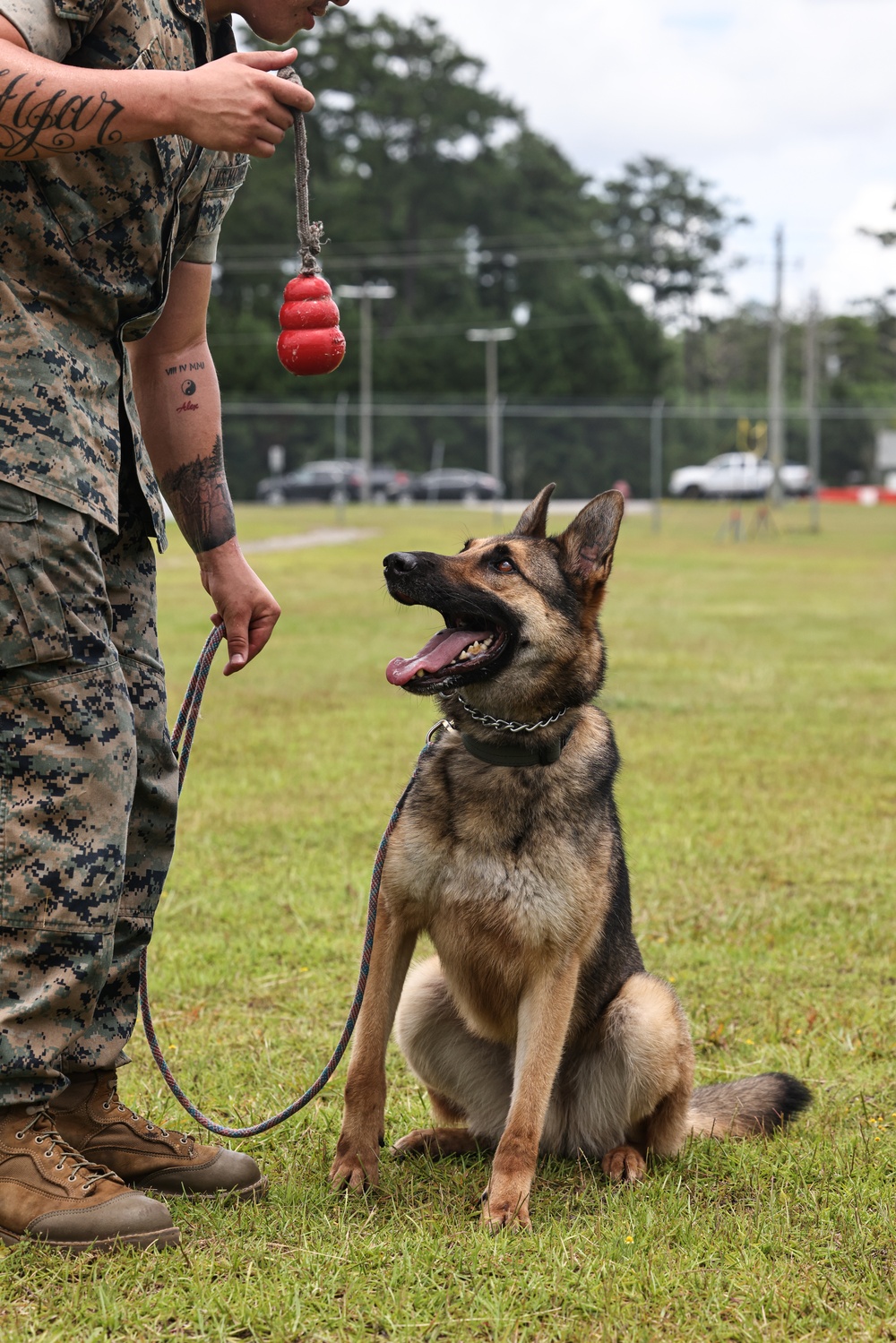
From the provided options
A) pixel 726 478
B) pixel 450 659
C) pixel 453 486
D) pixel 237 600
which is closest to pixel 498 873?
pixel 450 659

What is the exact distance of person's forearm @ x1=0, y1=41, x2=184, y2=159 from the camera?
7.05ft

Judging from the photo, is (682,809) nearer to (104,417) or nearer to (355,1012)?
(355,1012)

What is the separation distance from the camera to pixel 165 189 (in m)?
2.52

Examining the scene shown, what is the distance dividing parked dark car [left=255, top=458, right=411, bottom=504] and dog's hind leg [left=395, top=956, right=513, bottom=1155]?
3460cm

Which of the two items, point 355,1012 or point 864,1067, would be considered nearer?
point 355,1012

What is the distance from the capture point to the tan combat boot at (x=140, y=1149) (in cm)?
275

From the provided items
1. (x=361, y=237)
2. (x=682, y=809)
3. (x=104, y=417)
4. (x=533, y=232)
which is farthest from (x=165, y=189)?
(x=533, y=232)

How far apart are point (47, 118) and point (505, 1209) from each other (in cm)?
229

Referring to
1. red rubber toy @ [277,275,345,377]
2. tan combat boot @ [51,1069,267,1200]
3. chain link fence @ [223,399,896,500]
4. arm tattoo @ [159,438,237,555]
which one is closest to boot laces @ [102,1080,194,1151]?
tan combat boot @ [51,1069,267,1200]

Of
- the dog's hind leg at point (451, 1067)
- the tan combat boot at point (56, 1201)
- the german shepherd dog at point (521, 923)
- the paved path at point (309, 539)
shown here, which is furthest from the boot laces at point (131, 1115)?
the paved path at point (309, 539)

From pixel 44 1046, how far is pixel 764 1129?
1849 millimetres

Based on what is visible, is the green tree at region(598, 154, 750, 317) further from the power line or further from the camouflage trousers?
the camouflage trousers

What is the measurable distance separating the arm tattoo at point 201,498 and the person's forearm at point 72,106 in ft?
2.93

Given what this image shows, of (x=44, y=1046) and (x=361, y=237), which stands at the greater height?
(x=361, y=237)
